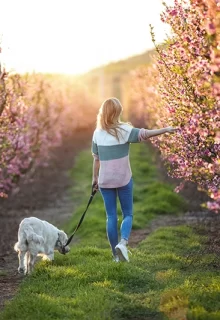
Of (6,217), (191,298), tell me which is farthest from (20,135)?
(191,298)

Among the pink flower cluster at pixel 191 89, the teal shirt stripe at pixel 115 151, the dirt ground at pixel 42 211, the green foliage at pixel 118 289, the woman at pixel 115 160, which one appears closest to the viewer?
the green foliage at pixel 118 289

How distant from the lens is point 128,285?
821 centimetres

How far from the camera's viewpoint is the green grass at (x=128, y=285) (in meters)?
6.95

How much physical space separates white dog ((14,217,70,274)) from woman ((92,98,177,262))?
3.42 feet

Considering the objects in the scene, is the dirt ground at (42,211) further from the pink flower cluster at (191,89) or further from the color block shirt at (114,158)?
the pink flower cluster at (191,89)

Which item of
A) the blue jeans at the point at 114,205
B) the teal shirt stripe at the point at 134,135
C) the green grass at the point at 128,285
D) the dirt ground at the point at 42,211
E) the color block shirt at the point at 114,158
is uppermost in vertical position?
the teal shirt stripe at the point at 134,135

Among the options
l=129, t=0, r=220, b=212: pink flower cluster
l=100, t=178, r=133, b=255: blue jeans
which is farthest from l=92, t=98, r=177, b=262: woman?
l=129, t=0, r=220, b=212: pink flower cluster

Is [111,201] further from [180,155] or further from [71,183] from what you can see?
[71,183]

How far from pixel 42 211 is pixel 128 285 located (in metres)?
9.02

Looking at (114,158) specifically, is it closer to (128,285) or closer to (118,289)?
(128,285)

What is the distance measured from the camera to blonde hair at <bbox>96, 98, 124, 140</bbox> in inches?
354

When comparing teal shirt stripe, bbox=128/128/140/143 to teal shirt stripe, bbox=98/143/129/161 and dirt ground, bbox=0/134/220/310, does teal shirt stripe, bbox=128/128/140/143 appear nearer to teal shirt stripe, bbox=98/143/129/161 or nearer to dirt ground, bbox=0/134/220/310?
teal shirt stripe, bbox=98/143/129/161

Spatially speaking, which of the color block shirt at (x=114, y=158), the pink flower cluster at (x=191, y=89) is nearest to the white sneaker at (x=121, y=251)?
the color block shirt at (x=114, y=158)

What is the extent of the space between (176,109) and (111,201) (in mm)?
1643
